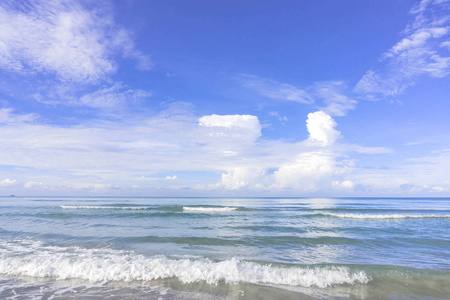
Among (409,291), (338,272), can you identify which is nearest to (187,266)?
(338,272)

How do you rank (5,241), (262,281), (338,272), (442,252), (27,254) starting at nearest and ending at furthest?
(262,281)
(338,272)
(27,254)
(442,252)
(5,241)

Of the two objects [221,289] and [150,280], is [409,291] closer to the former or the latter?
[221,289]

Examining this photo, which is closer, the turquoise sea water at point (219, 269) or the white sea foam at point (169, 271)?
the turquoise sea water at point (219, 269)

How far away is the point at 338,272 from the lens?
358 inches

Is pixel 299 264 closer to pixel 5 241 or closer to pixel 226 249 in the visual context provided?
pixel 226 249

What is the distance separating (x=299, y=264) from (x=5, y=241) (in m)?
17.1

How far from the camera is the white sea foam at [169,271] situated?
8508 millimetres

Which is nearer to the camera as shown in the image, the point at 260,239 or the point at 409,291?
the point at 409,291

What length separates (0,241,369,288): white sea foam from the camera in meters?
8.51

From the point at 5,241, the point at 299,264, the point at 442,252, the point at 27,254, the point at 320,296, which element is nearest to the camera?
the point at 320,296

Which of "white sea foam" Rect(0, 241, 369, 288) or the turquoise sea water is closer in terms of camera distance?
the turquoise sea water

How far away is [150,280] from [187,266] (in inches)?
56.5

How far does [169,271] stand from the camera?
8961 millimetres

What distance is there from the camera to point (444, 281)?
28.1 feet
